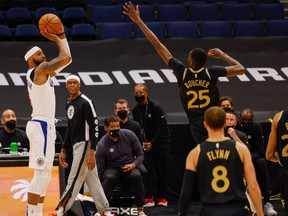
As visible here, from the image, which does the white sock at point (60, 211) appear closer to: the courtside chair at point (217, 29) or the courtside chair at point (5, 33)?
the courtside chair at point (5, 33)

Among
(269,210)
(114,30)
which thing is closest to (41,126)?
(269,210)

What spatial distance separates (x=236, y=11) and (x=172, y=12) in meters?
1.34

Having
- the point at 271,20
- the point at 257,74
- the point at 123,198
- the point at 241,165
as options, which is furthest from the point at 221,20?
the point at 241,165

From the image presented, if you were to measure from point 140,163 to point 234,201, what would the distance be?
473 centimetres

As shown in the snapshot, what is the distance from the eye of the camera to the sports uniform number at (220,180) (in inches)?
203

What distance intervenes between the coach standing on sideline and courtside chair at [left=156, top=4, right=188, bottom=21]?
5.87m

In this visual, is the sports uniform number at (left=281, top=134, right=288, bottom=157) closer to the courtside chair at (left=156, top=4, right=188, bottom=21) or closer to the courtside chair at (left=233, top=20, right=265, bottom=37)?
the courtside chair at (left=233, top=20, right=265, bottom=37)

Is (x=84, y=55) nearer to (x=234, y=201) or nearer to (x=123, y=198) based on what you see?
(x=123, y=198)

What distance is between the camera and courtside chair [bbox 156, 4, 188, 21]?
1434cm

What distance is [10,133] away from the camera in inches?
402

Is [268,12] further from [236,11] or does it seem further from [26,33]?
[26,33]

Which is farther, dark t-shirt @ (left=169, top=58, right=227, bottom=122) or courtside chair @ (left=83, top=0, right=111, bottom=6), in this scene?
courtside chair @ (left=83, top=0, right=111, bottom=6)

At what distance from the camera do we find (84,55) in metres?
12.4

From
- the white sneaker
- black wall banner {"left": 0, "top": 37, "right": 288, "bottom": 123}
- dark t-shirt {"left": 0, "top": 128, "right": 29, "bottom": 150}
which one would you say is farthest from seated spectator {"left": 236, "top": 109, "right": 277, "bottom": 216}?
dark t-shirt {"left": 0, "top": 128, "right": 29, "bottom": 150}
